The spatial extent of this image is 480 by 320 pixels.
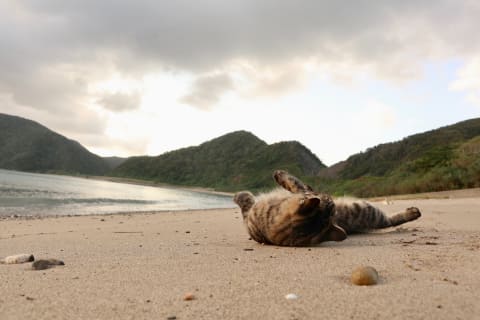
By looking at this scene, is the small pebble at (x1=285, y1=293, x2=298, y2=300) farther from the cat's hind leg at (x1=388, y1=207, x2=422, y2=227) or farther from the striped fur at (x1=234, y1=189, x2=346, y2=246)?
the cat's hind leg at (x1=388, y1=207, x2=422, y2=227)

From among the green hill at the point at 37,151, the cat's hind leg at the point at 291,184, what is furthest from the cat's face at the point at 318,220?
the green hill at the point at 37,151

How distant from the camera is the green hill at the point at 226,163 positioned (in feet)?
309

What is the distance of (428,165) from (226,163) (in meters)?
92.7

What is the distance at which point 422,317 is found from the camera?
146cm

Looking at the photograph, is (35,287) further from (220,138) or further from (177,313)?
(220,138)

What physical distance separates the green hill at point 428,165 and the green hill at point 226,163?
42621 mm

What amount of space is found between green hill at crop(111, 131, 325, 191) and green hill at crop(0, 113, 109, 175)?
688 inches

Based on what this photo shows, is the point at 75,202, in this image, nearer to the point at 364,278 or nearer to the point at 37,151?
the point at 364,278

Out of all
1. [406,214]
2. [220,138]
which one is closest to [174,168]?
[220,138]

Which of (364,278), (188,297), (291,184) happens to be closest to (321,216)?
(291,184)

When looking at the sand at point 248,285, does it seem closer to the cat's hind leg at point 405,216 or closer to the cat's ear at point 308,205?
the cat's ear at point 308,205

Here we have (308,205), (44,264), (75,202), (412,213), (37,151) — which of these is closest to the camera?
(44,264)

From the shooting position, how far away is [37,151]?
132000 mm

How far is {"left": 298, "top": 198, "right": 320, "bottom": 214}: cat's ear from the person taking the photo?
10.8 feet
